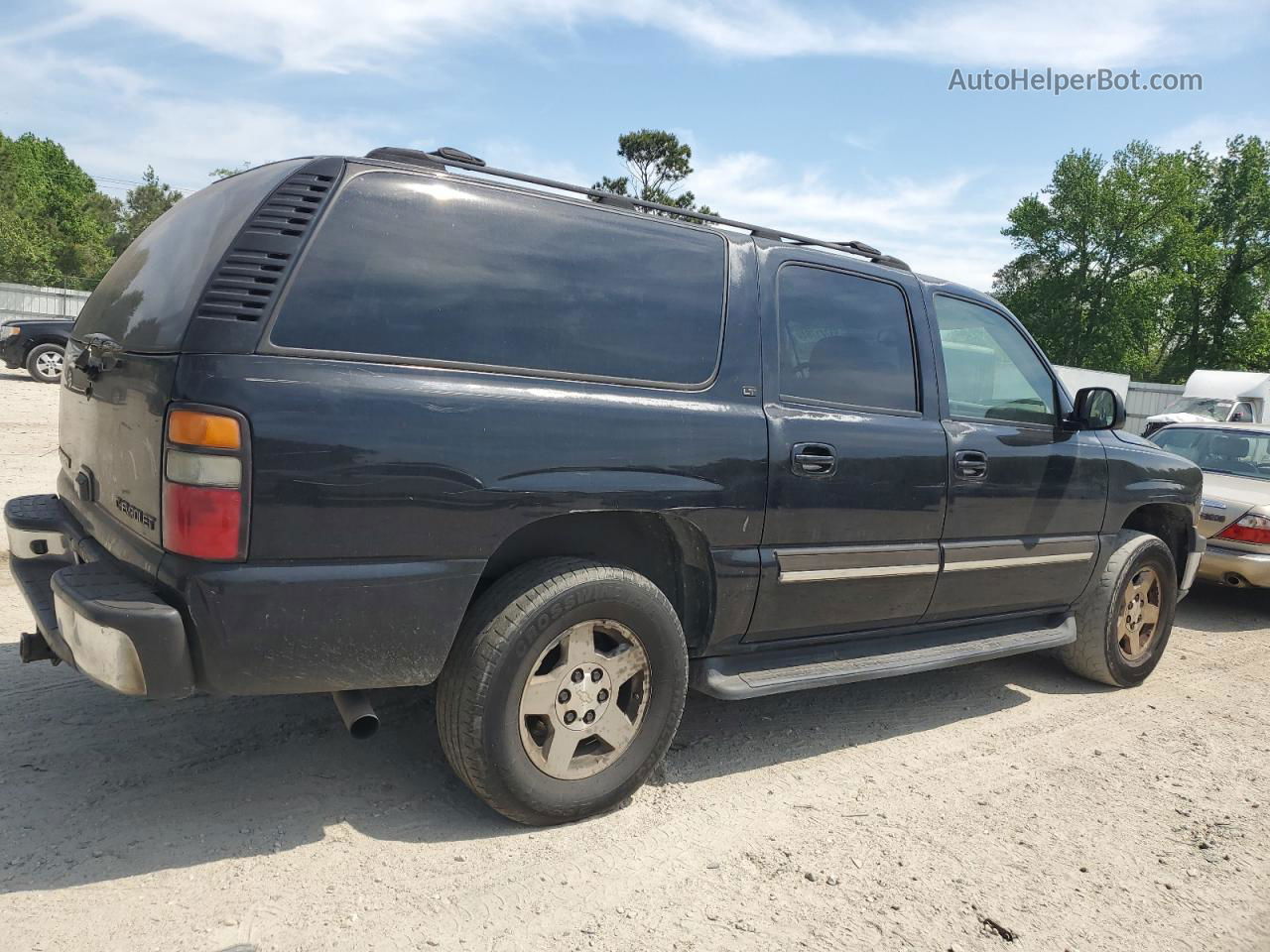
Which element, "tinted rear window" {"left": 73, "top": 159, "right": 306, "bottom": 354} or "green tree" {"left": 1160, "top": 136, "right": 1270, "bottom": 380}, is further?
"green tree" {"left": 1160, "top": 136, "right": 1270, "bottom": 380}

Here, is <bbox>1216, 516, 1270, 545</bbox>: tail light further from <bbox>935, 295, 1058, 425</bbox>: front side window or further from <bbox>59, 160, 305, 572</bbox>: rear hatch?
<bbox>59, 160, 305, 572</bbox>: rear hatch

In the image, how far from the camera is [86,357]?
294cm

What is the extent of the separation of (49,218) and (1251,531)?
74.2 m

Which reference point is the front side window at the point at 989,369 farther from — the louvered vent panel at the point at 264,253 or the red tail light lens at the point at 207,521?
the red tail light lens at the point at 207,521

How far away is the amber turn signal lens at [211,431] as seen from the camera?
2.36 metres

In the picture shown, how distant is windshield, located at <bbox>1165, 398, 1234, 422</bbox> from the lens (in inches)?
862

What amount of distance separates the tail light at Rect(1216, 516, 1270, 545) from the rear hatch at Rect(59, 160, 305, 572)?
263 inches

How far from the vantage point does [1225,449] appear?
26.2ft

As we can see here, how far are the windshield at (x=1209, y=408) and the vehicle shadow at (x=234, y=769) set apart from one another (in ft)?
70.8

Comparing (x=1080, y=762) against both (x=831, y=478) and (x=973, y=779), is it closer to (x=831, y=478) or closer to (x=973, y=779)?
(x=973, y=779)

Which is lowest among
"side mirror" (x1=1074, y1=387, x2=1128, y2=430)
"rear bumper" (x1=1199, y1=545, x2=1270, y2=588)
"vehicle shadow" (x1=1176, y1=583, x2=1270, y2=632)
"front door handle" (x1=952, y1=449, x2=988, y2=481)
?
"vehicle shadow" (x1=1176, y1=583, x2=1270, y2=632)

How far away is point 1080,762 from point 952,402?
5.15ft

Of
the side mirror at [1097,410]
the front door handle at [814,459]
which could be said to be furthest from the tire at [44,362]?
the side mirror at [1097,410]

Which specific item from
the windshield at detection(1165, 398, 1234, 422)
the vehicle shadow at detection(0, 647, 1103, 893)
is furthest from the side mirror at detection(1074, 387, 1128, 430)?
the windshield at detection(1165, 398, 1234, 422)
